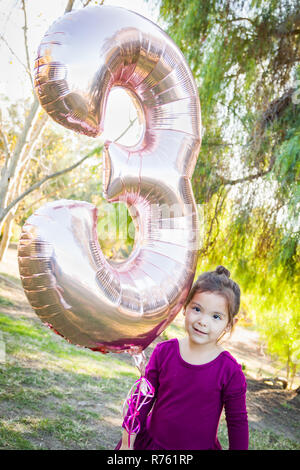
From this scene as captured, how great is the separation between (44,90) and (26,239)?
1.14ft

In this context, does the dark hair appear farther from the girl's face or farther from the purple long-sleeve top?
the purple long-sleeve top

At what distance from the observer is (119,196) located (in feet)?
3.28

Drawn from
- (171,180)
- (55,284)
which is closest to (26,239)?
(55,284)

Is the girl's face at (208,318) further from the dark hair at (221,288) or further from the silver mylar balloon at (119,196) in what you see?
the silver mylar balloon at (119,196)

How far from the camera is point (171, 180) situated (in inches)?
41.1

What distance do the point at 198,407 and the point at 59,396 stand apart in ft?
8.05

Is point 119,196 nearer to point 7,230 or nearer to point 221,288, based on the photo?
point 221,288

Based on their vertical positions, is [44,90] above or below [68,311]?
above

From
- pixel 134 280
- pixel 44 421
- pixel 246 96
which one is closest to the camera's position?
pixel 134 280

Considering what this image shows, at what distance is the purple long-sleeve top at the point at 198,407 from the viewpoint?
1.14 meters

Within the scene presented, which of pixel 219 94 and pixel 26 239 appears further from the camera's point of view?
pixel 219 94

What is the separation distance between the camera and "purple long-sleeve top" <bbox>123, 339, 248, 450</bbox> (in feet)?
3.75

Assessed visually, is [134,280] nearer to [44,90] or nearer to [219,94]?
[44,90]

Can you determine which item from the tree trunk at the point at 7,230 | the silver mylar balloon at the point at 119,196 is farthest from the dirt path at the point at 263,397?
the silver mylar balloon at the point at 119,196
